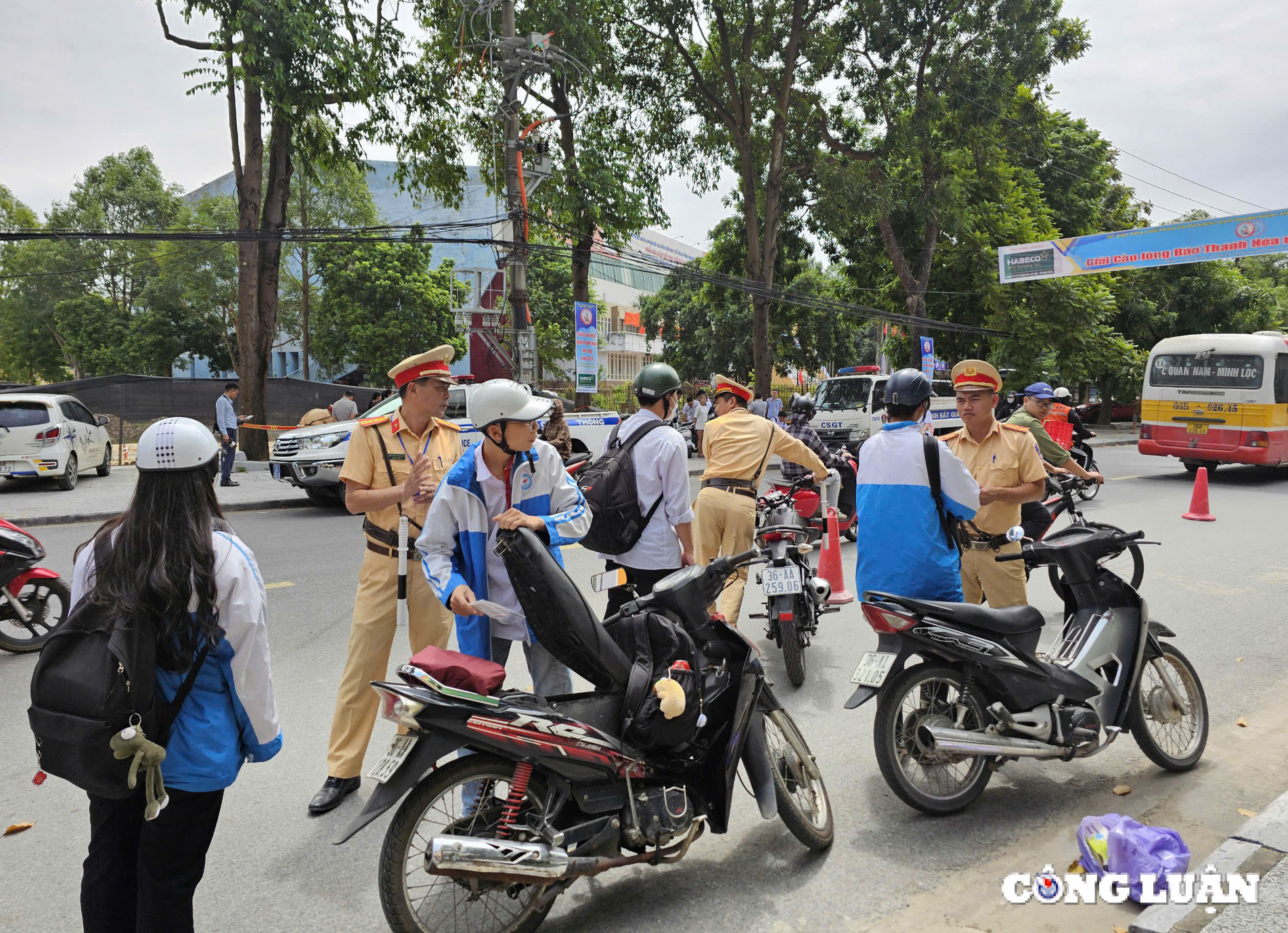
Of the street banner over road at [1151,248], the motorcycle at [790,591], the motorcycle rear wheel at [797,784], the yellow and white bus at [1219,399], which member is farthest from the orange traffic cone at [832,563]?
the street banner over road at [1151,248]

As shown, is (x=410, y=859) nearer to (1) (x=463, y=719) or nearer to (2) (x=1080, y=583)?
(1) (x=463, y=719)

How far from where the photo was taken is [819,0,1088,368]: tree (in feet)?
72.9

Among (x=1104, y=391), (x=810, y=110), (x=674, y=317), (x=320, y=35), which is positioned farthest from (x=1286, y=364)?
(x=674, y=317)

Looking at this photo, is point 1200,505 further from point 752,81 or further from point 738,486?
point 752,81

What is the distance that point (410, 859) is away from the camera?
8.11 ft

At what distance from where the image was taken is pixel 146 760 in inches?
77.1

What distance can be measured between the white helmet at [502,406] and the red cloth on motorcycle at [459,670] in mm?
828

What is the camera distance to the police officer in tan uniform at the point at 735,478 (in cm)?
535

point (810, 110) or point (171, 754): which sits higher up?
point (810, 110)

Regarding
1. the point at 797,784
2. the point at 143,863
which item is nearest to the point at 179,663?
the point at 143,863

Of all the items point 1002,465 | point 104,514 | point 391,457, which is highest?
point 391,457

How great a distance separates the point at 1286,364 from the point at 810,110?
12.1m

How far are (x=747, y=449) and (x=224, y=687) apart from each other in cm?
364

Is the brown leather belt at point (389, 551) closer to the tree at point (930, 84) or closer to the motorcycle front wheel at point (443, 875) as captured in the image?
the motorcycle front wheel at point (443, 875)
